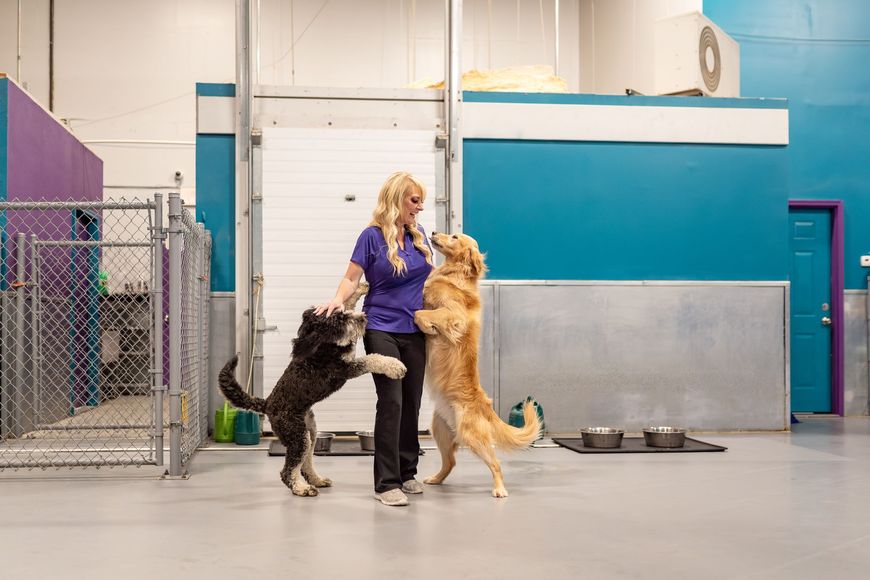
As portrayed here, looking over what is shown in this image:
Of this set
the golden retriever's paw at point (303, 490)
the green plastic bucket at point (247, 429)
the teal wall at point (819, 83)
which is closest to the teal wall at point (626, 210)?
the teal wall at point (819, 83)

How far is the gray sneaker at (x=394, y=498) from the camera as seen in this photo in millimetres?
4543

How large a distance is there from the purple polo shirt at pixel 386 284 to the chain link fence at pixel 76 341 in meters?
1.41

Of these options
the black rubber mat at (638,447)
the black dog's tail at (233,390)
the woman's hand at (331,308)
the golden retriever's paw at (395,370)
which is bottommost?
the black rubber mat at (638,447)

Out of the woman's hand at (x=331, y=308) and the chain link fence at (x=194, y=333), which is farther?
the chain link fence at (x=194, y=333)

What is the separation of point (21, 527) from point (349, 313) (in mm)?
1925

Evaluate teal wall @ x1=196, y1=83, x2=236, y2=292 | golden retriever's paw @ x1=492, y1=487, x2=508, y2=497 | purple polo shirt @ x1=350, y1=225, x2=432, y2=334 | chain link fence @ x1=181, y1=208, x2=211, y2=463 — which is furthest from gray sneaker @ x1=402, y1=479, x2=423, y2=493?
teal wall @ x1=196, y1=83, x2=236, y2=292

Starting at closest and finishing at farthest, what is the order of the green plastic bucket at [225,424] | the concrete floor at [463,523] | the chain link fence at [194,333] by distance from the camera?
the concrete floor at [463,523]
the chain link fence at [194,333]
the green plastic bucket at [225,424]

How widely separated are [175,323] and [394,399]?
1646 mm

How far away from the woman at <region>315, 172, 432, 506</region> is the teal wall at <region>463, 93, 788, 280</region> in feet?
9.51

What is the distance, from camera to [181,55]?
1220 centimetres

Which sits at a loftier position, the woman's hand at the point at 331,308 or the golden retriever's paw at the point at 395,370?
the woman's hand at the point at 331,308

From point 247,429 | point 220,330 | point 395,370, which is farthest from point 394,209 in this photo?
point 220,330

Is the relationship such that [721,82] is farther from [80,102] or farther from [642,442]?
[80,102]

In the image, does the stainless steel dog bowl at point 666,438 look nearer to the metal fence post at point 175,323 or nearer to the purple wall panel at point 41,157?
the metal fence post at point 175,323
